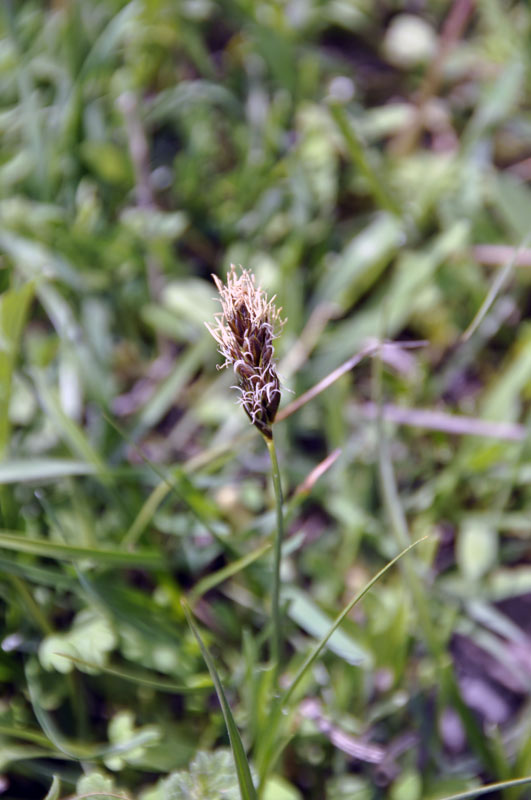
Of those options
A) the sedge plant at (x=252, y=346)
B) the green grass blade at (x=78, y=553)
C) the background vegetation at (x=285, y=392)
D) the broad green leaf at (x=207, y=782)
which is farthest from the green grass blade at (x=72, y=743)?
the sedge plant at (x=252, y=346)

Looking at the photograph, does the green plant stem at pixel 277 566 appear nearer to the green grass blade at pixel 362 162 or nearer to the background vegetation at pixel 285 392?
the background vegetation at pixel 285 392

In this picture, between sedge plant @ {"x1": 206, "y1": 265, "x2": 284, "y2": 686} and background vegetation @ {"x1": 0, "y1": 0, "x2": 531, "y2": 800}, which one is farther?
background vegetation @ {"x1": 0, "y1": 0, "x2": 531, "y2": 800}

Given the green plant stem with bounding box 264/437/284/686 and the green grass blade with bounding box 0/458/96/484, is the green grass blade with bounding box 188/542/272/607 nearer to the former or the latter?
the green plant stem with bounding box 264/437/284/686

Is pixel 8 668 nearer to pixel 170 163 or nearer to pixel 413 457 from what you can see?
pixel 413 457

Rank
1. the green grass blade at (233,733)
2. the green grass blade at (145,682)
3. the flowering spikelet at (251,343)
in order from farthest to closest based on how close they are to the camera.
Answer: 1. the green grass blade at (145,682)
2. the green grass blade at (233,733)
3. the flowering spikelet at (251,343)

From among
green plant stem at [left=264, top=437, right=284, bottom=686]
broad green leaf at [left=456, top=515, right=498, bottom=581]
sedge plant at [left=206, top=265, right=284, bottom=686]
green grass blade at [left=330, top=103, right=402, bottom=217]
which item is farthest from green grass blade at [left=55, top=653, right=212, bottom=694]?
green grass blade at [left=330, top=103, right=402, bottom=217]

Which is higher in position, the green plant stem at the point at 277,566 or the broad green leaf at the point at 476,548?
the green plant stem at the point at 277,566

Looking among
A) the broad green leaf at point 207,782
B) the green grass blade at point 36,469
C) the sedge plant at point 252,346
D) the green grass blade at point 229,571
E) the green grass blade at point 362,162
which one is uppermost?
the green grass blade at point 362,162
